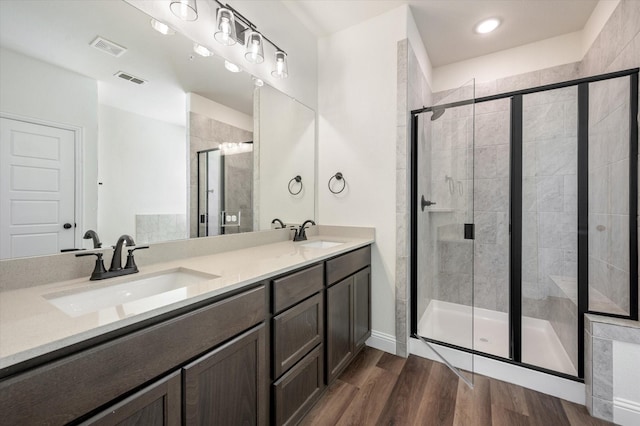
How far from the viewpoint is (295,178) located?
2.35 meters

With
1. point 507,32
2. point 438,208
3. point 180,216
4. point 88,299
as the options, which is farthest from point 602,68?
point 88,299

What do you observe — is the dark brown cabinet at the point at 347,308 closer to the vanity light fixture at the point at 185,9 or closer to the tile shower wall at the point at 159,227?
the tile shower wall at the point at 159,227

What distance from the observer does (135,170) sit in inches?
51.0

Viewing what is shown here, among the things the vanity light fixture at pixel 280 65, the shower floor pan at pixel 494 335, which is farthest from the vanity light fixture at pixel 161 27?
the shower floor pan at pixel 494 335

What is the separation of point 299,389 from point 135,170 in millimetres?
1329

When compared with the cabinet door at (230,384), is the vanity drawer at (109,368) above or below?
above

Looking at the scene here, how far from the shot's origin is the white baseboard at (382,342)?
2.12 m

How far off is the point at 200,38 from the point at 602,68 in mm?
2711

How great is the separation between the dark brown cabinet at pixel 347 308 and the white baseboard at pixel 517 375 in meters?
0.57

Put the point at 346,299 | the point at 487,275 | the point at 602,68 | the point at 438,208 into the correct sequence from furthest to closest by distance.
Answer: the point at 487,275
the point at 438,208
the point at 602,68
the point at 346,299

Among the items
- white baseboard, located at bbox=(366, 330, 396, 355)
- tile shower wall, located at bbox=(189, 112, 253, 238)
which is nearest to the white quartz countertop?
tile shower wall, located at bbox=(189, 112, 253, 238)

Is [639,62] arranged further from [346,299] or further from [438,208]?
[346,299]

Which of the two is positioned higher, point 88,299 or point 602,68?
point 602,68

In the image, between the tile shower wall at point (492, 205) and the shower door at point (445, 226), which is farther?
the tile shower wall at point (492, 205)
